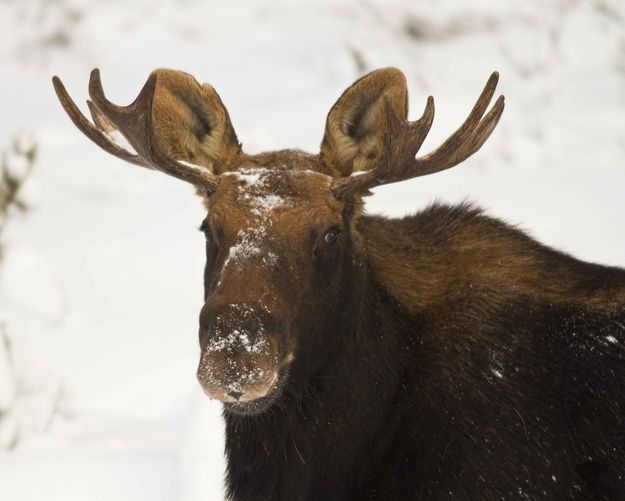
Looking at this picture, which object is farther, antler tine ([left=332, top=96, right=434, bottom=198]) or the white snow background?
the white snow background

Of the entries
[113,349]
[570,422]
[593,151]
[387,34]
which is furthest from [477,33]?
[570,422]

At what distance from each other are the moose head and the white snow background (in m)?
1.07

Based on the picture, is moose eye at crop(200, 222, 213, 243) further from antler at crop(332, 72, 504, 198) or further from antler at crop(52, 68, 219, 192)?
antler at crop(332, 72, 504, 198)

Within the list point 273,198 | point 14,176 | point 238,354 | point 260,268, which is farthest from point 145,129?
point 14,176

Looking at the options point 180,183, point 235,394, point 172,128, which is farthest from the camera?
point 180,183

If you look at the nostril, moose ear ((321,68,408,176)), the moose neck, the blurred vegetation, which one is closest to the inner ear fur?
moose ear ((321,68,408,176))

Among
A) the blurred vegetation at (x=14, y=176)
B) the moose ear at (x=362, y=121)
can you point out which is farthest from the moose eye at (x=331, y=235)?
the blurred vegetation at (x=14, y=176)

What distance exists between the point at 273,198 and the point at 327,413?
2.60 ft

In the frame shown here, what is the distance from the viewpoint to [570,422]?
3.76 m

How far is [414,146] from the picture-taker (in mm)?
3701

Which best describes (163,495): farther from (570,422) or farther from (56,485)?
(570,422)

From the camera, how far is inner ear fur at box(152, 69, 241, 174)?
398cm

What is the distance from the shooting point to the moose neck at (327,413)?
373cm

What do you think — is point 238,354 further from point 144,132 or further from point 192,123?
point 192,123
